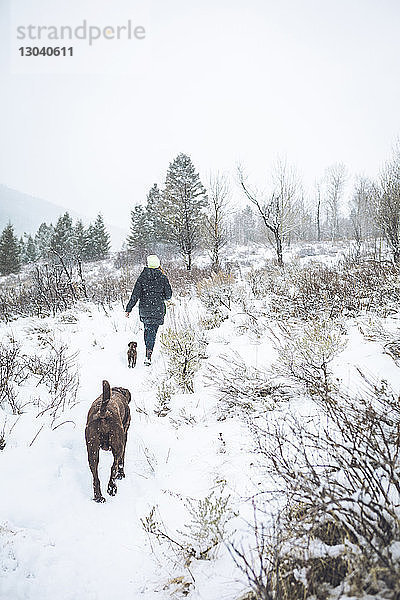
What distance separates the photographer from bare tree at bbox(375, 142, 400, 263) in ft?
36.6

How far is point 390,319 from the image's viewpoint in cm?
522

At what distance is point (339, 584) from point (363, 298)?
6.11 metres

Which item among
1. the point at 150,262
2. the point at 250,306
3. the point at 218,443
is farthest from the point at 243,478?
the point at 250,306

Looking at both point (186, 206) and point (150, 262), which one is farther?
point (186, 206)

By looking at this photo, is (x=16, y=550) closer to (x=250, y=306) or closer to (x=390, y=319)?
(x=390, y=319)

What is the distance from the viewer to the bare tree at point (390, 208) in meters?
11.1

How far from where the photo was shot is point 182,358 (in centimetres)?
448

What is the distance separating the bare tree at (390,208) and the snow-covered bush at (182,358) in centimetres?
963

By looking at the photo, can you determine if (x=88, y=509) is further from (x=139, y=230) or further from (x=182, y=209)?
(x=139, y=230)

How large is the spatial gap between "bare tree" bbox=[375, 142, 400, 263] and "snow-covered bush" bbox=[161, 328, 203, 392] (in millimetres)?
9632

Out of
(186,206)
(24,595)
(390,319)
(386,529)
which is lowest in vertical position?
(24,595)

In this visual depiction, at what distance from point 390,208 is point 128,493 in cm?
1266

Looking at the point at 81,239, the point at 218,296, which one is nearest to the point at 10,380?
the point at 218,296

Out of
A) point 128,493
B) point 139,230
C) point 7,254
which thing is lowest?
point 128,493
